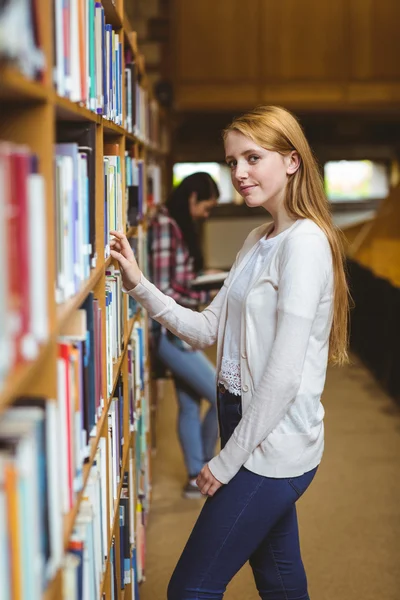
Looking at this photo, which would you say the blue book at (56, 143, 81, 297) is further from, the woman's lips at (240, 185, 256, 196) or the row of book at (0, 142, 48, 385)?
the woman's lips at (240, 185, 256, 196)

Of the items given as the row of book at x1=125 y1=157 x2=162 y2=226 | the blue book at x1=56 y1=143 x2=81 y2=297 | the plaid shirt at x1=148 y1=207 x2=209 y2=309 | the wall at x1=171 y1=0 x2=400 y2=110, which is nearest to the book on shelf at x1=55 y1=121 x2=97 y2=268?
the blue book at x1=56 y1=143 x2=81 y2=297

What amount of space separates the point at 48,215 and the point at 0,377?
0.96 ft

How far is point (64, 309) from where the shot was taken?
128 centimetres

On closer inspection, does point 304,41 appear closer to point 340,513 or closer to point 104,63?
point 340,513

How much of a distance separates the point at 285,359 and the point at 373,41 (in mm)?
6946

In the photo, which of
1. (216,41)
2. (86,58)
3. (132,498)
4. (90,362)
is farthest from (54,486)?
(216,41)

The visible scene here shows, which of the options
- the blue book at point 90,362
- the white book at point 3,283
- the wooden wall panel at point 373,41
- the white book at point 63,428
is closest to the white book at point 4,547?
the white book at point 3,283

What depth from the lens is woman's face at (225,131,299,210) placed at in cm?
194

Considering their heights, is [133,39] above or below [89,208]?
above

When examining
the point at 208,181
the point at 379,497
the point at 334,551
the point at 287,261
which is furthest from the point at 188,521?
the point at 287,261

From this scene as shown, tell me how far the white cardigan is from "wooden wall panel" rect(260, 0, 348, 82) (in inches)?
254

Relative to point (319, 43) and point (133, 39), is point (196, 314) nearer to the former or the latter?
point (133, 39)

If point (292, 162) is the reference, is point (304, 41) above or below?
above

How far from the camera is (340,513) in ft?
12.8
